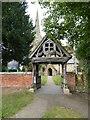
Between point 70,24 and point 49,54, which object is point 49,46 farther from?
point 70,24

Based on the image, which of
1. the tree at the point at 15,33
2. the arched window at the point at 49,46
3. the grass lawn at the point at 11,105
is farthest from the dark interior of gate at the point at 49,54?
the tree at the point at 15,33

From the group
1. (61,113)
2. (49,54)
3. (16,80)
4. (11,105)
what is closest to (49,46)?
(49,54)

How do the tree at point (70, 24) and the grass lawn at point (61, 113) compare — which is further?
the tree at point (70, 24)

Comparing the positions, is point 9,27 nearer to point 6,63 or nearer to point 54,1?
point 6,63

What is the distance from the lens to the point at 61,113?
12.6 m

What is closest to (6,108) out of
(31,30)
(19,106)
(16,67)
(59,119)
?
(19,106)

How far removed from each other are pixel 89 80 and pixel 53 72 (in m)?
50.0

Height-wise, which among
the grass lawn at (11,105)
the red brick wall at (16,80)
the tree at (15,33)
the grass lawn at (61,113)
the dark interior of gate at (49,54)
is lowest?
the grass lawn at (61,113)

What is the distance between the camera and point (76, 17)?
57.2 feet

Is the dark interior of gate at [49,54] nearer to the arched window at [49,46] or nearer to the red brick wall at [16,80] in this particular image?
the arched window at [49,46]

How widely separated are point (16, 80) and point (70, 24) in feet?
26.1

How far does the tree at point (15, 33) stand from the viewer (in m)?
34.7

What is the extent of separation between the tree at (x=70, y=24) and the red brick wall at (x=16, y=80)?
5.34 meters

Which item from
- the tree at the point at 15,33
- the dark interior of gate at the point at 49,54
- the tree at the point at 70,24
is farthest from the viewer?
the tree at the point at 15,33
